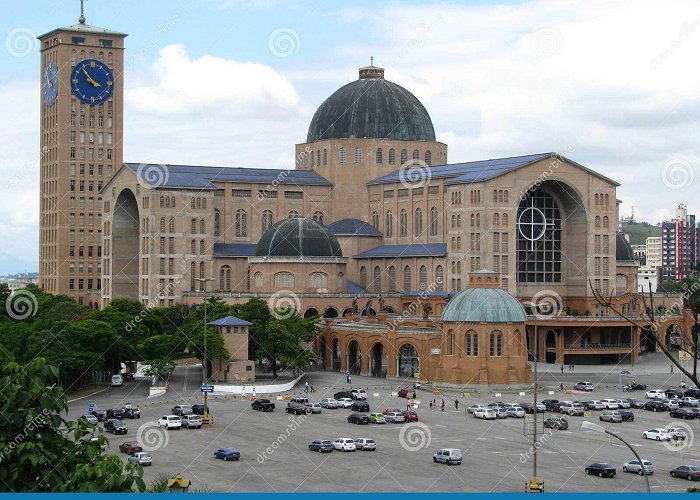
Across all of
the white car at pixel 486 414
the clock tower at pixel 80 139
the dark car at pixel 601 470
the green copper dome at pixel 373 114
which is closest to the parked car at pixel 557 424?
the white car at pixel 486 414

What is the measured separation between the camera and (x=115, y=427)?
246 feet

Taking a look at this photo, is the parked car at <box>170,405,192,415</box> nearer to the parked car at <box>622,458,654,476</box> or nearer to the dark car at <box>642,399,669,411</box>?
the parked car at <box>622,458,654,476</box>

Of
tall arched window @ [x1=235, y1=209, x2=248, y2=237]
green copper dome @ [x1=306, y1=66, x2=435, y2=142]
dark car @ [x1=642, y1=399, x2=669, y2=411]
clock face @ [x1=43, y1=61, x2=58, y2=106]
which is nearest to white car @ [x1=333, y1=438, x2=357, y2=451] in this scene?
Result: dark car @ [x1=642, y1=399, x2=669, y2=411]

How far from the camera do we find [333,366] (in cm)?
11688

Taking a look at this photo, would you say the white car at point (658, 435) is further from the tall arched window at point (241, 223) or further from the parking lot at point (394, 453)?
the tall arched window at point (241, 223)

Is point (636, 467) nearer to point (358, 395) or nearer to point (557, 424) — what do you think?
point (557, 424)

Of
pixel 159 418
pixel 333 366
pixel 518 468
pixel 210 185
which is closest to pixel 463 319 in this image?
pixel 333 366

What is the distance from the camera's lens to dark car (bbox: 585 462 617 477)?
61531 millimetres

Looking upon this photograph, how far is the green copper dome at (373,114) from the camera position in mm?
150375

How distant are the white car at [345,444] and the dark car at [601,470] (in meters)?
13.2

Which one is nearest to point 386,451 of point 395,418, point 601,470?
point 395,418

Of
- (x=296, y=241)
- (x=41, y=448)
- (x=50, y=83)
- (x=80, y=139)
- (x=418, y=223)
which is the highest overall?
(x=50, y=83)

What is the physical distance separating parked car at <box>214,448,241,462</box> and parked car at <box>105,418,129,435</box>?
1008 centimetres

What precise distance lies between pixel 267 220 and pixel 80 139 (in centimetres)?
3522
